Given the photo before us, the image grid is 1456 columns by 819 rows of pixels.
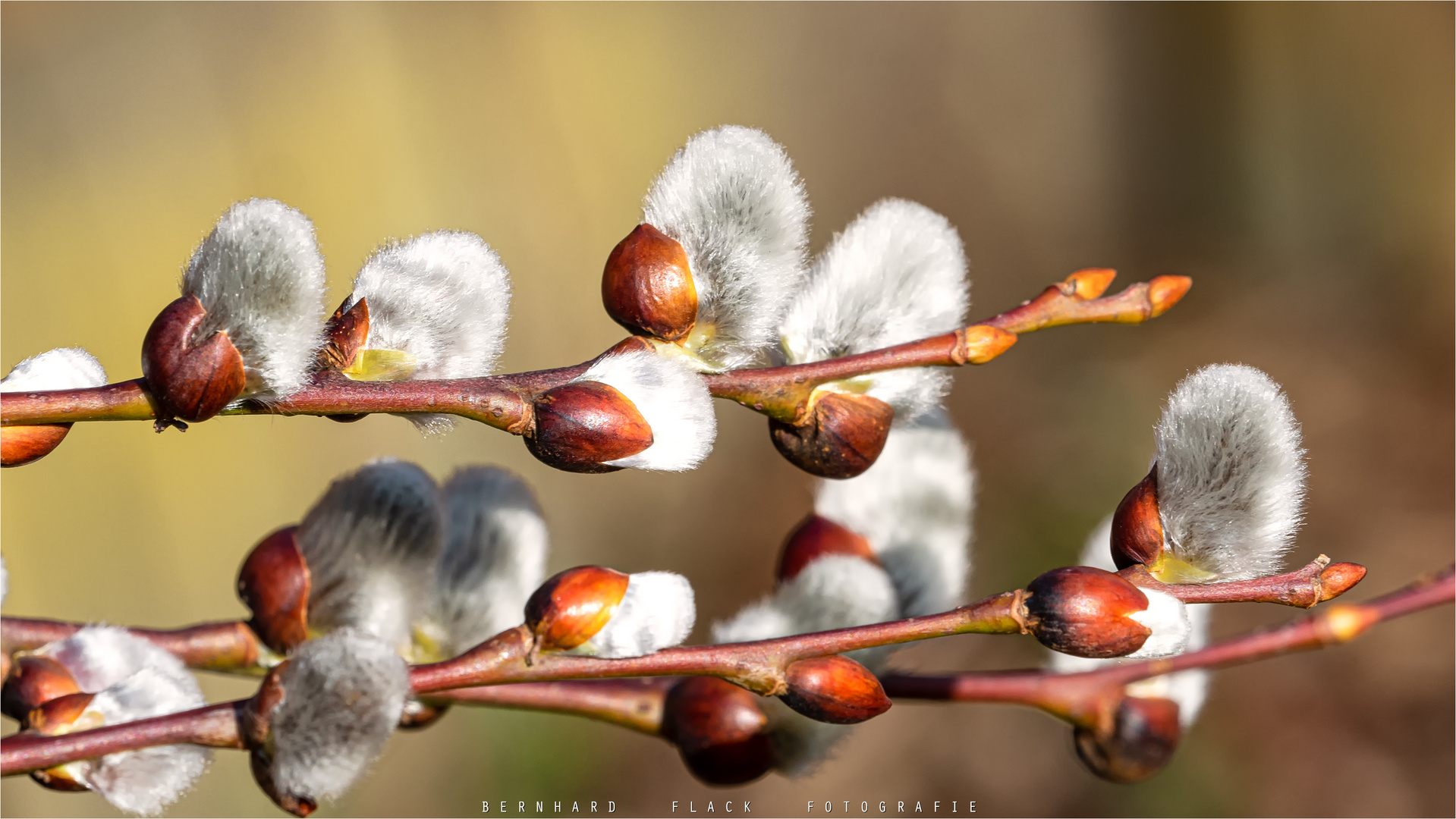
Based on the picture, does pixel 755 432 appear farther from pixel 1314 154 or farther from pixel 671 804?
pixel 1314 154

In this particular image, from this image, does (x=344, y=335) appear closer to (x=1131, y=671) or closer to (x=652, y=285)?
(x=652, y=285)

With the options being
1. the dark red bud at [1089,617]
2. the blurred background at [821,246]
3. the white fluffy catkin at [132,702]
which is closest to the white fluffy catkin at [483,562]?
the white fluffy catkin at [132,702]

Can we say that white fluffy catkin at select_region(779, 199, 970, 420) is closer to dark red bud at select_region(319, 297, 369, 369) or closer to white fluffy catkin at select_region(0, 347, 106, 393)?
dark red bud at select_region(319, 297, 369, 369)

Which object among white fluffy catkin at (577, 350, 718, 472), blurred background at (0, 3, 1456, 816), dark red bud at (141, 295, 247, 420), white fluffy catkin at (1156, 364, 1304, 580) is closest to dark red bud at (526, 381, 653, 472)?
white fluffy catkin at (577, 350, 718, 472)

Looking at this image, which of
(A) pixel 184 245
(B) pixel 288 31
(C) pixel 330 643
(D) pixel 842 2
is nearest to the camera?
(C) pixel 330 643

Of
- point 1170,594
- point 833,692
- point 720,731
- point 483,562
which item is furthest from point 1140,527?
point 483,562

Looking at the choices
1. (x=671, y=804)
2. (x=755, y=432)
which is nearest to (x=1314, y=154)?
(x=755, y=432)

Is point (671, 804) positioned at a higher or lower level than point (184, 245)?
A: lower
